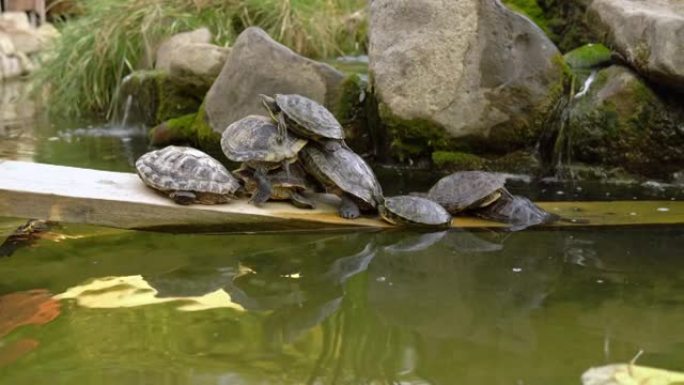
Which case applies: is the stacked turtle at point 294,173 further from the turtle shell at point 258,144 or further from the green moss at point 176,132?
the green moss at point 176,132

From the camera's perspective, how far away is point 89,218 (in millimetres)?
3645

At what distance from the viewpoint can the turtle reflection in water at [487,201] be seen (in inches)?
162

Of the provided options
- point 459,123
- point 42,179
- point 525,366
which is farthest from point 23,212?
point 459,123

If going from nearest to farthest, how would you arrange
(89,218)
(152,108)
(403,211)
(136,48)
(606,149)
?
1. (89,218)
2. (403,211)
3. (606,149)
4. (152,108)
5. (136,48)

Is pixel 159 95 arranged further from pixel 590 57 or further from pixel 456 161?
pixel 590 57

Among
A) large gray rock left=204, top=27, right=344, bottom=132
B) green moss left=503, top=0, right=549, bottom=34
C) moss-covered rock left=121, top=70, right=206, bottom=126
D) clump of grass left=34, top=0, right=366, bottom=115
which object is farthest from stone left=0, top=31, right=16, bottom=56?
green moss left=503, top=0, right=549, bottom=34

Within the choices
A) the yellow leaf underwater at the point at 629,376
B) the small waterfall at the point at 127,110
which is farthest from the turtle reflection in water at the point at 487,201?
the small waterfall at the point at 127,110

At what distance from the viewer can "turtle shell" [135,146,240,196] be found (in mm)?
3750

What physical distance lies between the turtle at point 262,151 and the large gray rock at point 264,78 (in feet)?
6.32

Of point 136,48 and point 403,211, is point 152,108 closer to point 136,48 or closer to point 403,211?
point 136,48

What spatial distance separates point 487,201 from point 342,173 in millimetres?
776

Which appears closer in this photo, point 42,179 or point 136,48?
point 42,179

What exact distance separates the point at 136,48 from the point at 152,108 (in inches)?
48.6

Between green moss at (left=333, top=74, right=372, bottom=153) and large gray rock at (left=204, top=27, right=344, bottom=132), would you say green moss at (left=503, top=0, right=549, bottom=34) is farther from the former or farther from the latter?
large gray rock at (left=204, top=27, right=344, bottom=132)
